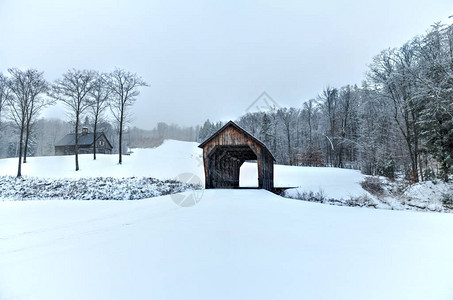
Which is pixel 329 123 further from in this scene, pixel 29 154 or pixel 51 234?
pixel 29 154

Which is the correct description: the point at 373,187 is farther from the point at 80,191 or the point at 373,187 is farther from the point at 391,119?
A: the point at 80,191

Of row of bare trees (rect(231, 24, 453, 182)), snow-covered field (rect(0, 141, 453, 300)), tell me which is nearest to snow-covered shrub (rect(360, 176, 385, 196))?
row of bare trees (rect(231, 24, 453, 182))

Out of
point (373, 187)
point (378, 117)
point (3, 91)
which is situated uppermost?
point (3, 91)

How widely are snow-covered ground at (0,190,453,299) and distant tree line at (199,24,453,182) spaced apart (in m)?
9.80

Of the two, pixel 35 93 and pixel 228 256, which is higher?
pixel 35 93

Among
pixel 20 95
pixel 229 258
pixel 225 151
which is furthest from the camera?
pixel 20 95

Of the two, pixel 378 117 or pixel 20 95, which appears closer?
pixel 20 95

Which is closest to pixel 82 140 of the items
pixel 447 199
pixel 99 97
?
pixel 99 97

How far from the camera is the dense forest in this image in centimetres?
1177

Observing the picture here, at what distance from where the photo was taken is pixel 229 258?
3166 mm

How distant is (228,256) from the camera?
10.6 feet

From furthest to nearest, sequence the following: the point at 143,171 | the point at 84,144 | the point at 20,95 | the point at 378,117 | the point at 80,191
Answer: the point at 84,144 → the point at 378,117 → the point at 143,171 → the point at 20,95 → the point at 80,191

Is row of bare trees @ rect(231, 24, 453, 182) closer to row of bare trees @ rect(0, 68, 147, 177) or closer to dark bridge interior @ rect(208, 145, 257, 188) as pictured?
dark bridge interior @ rect(208, 145, 257, 188)

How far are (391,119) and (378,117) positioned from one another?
4366 mm
